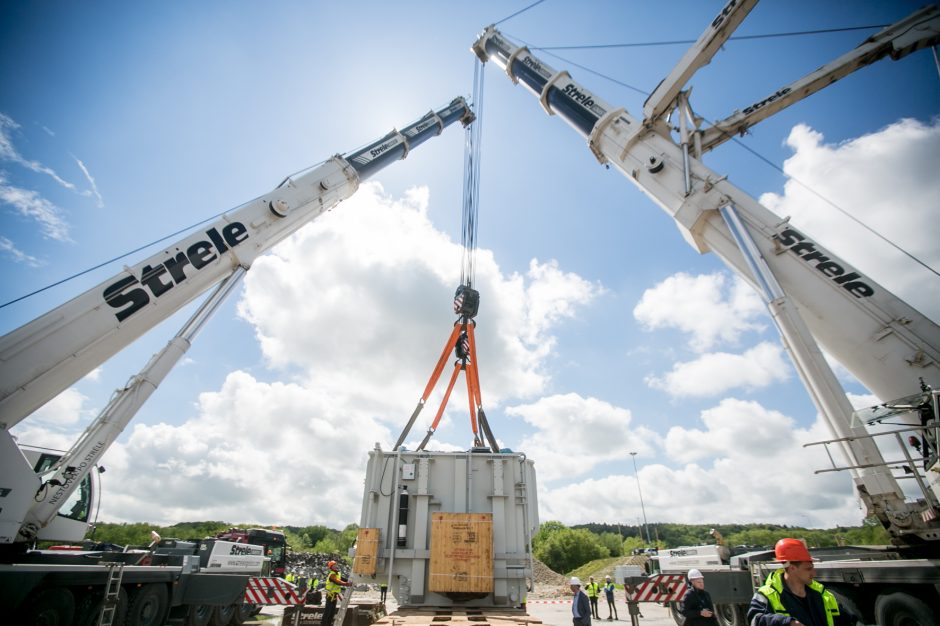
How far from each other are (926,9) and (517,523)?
1012cm

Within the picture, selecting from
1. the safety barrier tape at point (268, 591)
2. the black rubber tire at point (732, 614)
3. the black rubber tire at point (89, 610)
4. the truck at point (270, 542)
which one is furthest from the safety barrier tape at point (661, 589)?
the truck at point (270, 542)

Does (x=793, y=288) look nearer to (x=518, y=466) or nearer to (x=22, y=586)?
(x=518, y=466)

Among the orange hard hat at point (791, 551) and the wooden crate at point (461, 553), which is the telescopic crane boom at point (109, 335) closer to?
the wooden crate at point (461, 553)

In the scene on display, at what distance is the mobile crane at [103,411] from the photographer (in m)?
5.32

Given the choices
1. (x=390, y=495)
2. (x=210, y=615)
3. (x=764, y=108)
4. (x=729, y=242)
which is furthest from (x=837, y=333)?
(x=210, y=615)

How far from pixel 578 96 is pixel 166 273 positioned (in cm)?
970

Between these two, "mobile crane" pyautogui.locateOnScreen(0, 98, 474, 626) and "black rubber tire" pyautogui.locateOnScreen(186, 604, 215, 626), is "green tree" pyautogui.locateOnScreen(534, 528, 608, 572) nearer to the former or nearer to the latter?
"black rubber tire" pyautogui.locateOnScreen(186, 604, 215, 626)

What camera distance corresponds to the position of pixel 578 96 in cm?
1036

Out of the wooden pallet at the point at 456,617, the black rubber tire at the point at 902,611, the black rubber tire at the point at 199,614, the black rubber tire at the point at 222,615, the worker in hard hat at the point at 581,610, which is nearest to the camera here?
the wooden pallet at the point at 456,617

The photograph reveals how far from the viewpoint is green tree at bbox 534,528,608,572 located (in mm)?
50750

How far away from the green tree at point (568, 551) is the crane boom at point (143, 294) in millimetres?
53384

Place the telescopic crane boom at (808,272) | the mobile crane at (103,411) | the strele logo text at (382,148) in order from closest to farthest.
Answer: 1. the telescopic crane boom at (808,272)
2. the mobile crane at (103,411)
3. the strele logo text at (382,148)

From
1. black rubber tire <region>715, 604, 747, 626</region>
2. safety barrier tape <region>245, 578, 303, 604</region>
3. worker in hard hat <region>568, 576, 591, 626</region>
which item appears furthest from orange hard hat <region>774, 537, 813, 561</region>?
safety barrier tape <region>245, 578, 303, 604</region>

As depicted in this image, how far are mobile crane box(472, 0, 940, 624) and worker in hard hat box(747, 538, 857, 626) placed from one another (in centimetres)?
284
